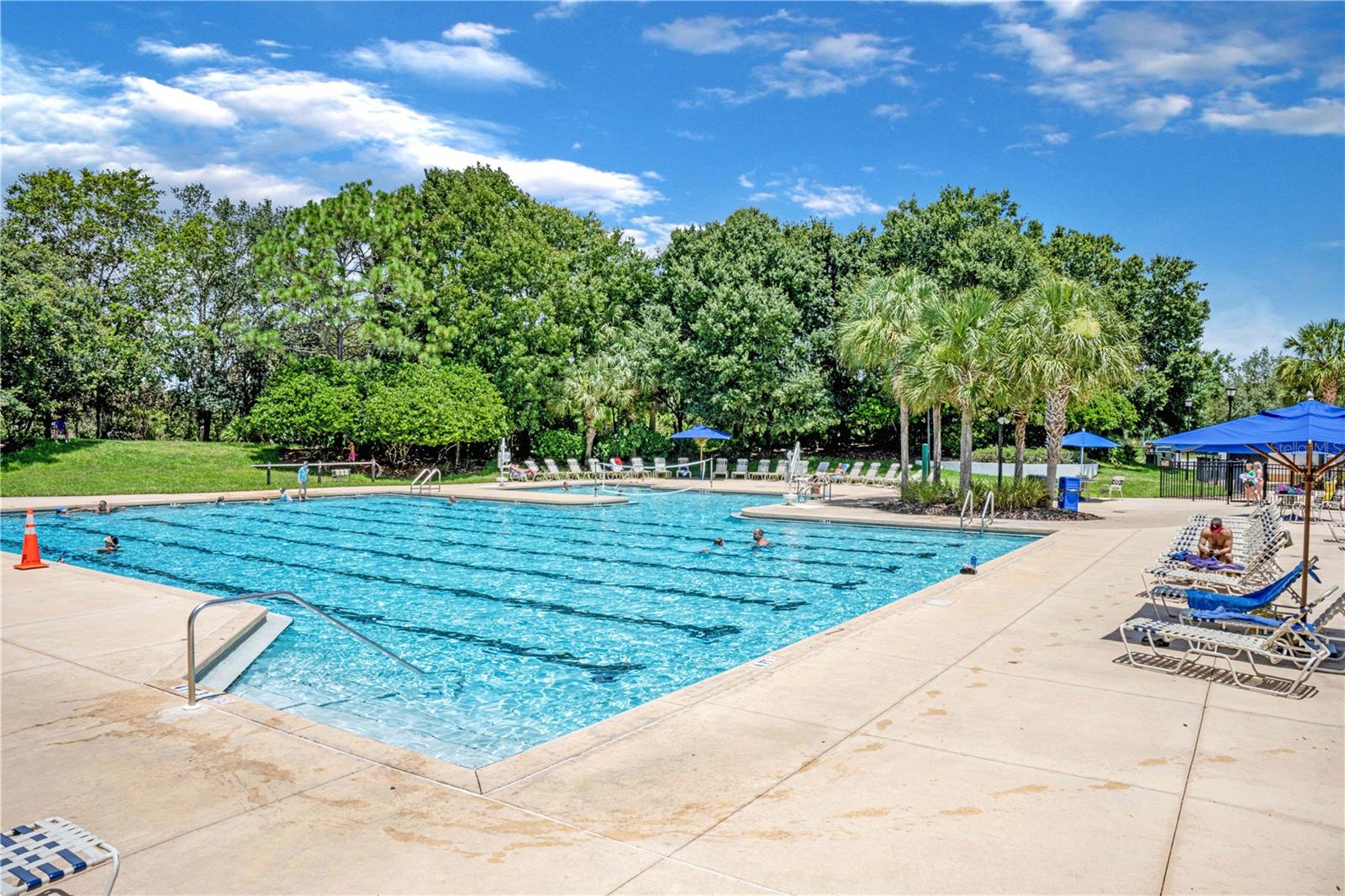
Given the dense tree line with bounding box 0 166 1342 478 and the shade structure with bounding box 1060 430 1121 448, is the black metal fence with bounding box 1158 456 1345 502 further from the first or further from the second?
the dense tree line with bounding box 0 166 1342 478

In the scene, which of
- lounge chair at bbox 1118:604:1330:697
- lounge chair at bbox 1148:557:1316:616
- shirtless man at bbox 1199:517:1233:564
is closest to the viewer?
lounge chair at bbox 1118:604:1330:697

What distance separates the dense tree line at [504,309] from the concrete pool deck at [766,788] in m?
26.7

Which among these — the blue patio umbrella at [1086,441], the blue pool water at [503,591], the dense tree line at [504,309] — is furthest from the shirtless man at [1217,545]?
the dense tree line at [504,309]

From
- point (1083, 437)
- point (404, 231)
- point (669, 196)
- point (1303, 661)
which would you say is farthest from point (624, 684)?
point (669, 196)

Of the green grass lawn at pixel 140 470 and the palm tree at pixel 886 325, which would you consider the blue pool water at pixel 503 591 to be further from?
the palm tree at pixel 886 325

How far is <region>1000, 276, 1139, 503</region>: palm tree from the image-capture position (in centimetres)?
1986

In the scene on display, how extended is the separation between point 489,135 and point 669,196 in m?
14.5

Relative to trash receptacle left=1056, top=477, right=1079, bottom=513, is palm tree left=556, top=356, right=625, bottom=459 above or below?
above

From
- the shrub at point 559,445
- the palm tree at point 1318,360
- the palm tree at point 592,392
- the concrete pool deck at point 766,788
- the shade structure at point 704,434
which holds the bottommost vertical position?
the concrete pool deck at point 766,788

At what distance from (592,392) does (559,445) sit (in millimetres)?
3579

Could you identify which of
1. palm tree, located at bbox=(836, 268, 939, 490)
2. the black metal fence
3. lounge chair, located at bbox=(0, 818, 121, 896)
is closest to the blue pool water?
lounge chair, located at bbox=(0, 818, 121, 896)

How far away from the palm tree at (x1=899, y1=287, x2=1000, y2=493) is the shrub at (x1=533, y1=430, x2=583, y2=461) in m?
20.2

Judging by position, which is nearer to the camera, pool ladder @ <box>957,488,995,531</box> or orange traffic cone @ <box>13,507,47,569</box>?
orange traffic cone @ <box>13,507,47,569</box>

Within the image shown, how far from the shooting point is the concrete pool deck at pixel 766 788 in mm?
3738
